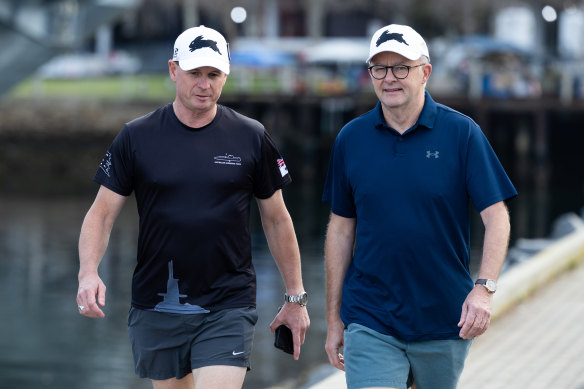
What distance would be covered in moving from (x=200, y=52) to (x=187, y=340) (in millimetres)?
1223

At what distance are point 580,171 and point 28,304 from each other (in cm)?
3269

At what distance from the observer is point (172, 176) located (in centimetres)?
459

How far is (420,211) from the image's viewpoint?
4.36 metres

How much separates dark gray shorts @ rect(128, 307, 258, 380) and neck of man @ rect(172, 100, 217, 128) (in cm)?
81

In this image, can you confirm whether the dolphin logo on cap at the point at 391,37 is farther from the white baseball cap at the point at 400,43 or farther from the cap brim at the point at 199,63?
the cap brim at the point at 199,63

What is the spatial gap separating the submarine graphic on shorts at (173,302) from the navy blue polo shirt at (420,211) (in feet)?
2.33

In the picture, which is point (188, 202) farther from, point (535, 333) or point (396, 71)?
point (535, 333)

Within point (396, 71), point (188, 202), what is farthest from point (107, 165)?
point (396, 71)

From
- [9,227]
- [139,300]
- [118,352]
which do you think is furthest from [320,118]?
[139,300]

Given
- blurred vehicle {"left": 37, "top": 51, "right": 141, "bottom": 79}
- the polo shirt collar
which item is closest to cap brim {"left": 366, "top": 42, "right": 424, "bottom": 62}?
the polo shirt collar

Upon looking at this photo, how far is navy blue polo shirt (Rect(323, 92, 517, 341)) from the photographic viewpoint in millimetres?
4359

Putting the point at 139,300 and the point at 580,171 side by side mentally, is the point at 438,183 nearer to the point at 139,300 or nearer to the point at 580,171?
the point at 139,300

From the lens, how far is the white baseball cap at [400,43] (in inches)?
173

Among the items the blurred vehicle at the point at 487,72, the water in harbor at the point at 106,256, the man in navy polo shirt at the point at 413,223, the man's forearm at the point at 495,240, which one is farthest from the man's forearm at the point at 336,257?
the blurred vehicle at the point at 487,72
